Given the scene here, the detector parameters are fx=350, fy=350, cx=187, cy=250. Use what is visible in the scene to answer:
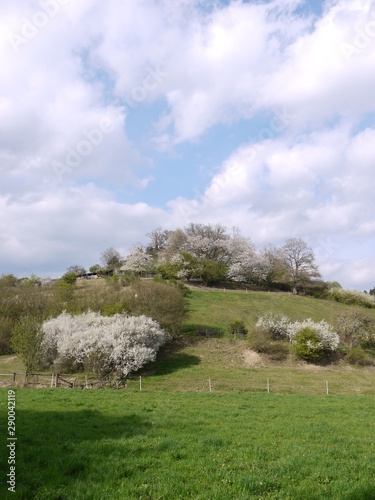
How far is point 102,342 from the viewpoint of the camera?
2547 cm

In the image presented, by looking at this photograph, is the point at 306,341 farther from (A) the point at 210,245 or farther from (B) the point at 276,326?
(A) the point at 210,245

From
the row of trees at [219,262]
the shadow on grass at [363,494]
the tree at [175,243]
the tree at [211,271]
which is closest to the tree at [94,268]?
the row of trees at [219,262]

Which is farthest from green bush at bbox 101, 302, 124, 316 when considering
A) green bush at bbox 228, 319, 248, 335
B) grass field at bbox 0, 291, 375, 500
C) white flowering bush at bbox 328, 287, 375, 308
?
white flowering bush at bbox 328, 287, 375, 308

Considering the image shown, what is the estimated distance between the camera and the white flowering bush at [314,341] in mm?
31500

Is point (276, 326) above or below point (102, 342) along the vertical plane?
above

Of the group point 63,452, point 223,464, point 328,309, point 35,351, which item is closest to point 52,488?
point 63,452

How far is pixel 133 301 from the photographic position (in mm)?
35219

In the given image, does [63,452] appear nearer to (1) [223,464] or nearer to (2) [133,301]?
(1) [223,464]

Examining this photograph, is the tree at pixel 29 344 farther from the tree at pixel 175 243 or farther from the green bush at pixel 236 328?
the tree at pixel 175 243

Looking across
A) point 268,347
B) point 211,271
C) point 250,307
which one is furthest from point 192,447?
point 211,271

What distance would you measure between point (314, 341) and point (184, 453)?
2762cm

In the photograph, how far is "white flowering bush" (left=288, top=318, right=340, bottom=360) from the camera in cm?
3150

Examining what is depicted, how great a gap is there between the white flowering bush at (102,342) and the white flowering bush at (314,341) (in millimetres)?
13105

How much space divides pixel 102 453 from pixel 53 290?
120 feet
